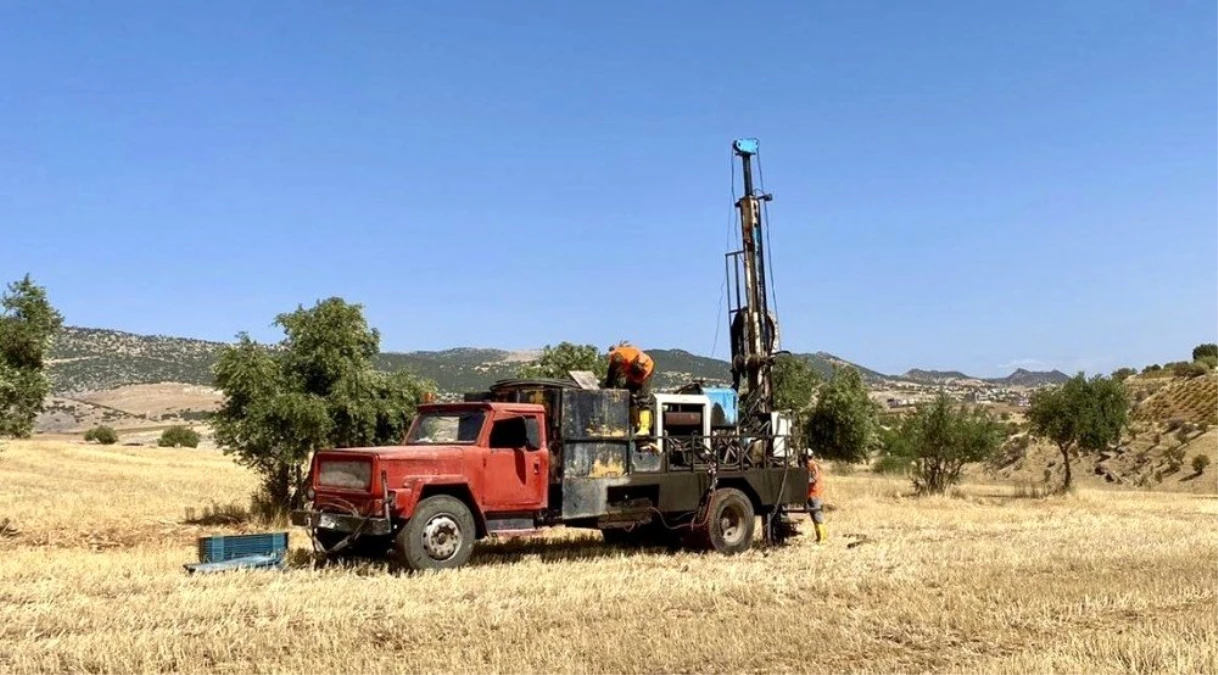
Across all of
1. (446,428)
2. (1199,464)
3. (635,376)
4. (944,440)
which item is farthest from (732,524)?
(1199,464)

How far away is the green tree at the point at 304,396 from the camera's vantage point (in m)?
20.0

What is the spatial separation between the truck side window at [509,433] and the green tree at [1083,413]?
28413mm

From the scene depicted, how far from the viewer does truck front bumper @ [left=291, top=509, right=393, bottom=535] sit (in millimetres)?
12156

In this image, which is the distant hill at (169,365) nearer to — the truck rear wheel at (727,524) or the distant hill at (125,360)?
the distant hill at (125,360)

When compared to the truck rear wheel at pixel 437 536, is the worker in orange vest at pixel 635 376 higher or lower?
higher

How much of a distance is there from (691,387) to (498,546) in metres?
4.31

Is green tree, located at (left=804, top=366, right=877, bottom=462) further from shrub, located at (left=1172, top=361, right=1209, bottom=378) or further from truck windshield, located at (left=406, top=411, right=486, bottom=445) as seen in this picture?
shrub, located at (left=1172, top=361, right=1209, bottom=378)

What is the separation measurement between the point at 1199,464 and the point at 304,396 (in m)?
41.2

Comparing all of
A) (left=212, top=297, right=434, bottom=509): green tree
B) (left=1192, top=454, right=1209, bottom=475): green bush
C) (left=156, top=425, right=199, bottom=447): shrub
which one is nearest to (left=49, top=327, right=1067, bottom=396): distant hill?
(left=156, top=425, right=199, bottom=447): shrub

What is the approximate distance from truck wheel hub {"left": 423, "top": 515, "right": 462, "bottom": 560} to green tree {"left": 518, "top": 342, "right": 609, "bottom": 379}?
15.9 metres

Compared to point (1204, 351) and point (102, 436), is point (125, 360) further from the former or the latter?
point (1204, 351)

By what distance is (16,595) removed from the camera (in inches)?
400

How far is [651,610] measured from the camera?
9719 millimetres

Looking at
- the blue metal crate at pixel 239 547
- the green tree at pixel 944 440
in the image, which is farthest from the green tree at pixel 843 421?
the blue metal crate at pixel 239 547
